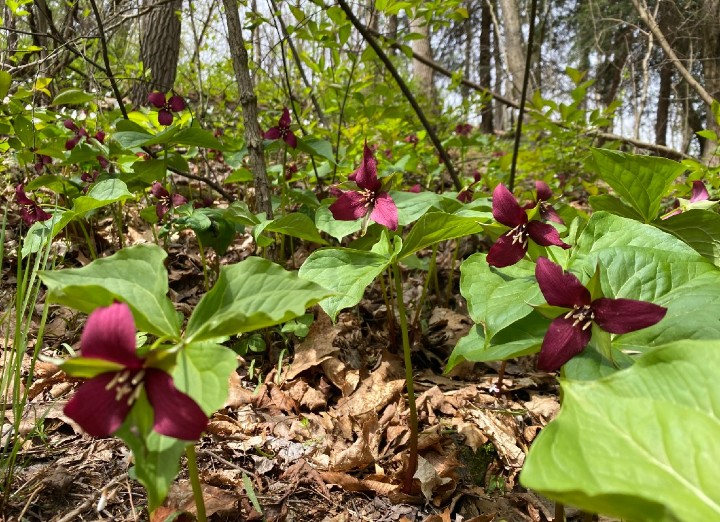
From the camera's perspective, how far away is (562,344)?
3.24 ft

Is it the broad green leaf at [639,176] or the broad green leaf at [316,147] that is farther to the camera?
the broad green leaf at [316,147]

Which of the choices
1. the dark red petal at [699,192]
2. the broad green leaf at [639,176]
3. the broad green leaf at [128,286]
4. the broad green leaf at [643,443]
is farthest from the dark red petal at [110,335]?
the dark red petal at [699,192]

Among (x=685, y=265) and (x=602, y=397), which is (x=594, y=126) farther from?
(x=602, y=397)

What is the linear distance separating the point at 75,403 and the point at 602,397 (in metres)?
0.82

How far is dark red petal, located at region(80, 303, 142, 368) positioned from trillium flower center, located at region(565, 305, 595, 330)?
828 mm

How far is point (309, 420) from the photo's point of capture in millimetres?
1877

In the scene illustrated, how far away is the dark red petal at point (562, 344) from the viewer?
3.22 ft

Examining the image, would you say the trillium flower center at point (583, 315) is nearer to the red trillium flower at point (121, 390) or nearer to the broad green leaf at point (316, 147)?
the red trillium flower at point (121, 390)

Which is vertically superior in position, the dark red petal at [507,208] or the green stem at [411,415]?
the dark red petal at [507,208]

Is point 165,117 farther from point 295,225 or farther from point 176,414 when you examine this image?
point 176,414

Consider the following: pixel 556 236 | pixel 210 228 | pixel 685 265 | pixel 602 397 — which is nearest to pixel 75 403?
pixel 602 397

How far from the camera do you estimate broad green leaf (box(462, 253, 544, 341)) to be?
1.13 meters

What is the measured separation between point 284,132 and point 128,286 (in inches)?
60.9

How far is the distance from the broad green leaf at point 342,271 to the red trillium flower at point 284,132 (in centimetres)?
102
